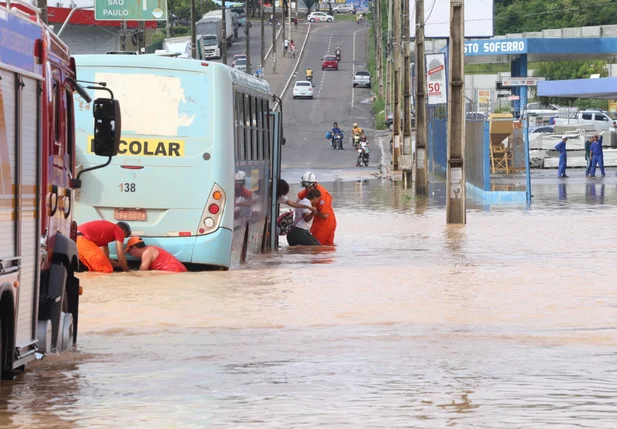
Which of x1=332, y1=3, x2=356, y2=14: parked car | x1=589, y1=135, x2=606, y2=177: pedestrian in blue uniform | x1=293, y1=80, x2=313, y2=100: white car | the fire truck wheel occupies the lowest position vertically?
the fire truck wheel

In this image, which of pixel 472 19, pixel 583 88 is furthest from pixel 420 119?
pixel 472 19

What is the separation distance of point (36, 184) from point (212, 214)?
7566 mm

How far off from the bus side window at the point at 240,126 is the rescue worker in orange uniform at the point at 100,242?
7.26 ft

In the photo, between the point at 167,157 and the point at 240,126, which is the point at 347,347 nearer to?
the point at 167,157

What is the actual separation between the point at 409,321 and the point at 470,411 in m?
4.77

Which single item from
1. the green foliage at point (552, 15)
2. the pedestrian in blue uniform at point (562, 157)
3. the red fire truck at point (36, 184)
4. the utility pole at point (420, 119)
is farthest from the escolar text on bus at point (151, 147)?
the green foliage at point (552, 15)

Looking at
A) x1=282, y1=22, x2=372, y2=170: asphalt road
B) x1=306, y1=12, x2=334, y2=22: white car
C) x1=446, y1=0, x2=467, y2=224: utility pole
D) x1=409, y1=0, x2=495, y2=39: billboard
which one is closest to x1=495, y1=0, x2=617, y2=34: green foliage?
x1=282, y1=22, x2=372, y2=170: asphalt road

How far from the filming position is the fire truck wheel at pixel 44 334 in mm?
9172

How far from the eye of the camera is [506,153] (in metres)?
48.3

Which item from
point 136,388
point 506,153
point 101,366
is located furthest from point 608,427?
point 506,153

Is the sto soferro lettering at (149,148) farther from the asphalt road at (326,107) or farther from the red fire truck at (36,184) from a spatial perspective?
the asphalt road at (326,107)

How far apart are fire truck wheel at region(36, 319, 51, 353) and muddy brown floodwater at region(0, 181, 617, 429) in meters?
0.20

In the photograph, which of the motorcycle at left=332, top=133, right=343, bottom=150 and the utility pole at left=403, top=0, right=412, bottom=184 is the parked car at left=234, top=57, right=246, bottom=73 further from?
the utility pole at left=403, top=0, right=412, bottom=184

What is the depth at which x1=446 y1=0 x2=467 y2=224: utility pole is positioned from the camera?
26766mm
